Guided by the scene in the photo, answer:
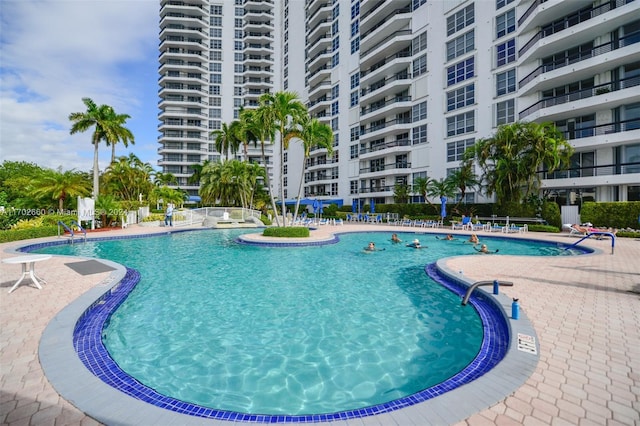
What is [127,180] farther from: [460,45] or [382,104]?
[460,45]

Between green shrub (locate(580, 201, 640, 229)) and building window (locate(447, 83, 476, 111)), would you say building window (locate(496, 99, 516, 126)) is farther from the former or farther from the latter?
green shrub (locate(580, 201, 640, 229))

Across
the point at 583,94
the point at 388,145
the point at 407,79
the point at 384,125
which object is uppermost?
the point at 407,79

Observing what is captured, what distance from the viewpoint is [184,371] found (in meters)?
4.82

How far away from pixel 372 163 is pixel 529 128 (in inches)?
929

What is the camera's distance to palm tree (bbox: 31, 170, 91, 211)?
943 inches

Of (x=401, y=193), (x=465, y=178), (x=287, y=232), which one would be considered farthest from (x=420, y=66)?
(x=287, y=232)

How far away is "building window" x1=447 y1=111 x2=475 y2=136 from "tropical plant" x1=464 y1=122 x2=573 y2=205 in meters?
7.56

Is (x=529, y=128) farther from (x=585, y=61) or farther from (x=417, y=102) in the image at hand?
(x=417, y=102)

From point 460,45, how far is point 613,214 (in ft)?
78.6

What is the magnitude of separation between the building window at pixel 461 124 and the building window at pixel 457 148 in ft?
3.71

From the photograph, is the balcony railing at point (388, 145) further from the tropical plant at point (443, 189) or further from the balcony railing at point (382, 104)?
the tropical plant at point (443, 189)

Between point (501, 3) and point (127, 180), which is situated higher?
point (501, 3)

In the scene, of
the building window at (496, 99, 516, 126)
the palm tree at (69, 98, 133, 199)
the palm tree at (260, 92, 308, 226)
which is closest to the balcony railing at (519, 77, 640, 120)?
the building window at (496, 99, 516, 126)

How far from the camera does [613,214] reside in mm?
21891
